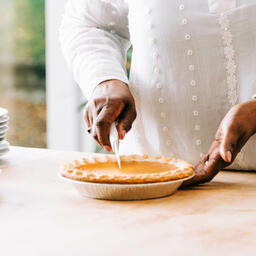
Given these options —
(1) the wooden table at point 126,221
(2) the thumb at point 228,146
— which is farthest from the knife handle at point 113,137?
(2) the thumb at point 228,146

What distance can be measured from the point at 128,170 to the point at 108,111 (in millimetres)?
157

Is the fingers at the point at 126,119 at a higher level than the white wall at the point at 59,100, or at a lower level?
higher

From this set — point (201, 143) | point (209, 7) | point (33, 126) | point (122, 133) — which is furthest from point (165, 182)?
point (33, 126)

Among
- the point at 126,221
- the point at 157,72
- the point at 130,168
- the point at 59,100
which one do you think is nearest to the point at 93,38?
the point at 157,72

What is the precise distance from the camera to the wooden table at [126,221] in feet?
2.28

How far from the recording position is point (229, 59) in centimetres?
120

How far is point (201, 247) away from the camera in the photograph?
69cm

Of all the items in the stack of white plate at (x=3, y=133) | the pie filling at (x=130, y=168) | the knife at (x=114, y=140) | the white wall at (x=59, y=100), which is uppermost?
the knife at (x=114, y=140)

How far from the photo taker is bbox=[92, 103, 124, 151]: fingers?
1.10 metres

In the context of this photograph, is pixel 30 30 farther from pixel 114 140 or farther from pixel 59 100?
pixel 114 140

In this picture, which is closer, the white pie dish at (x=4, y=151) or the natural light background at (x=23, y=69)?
the white pie dish at (x=4, y=151)

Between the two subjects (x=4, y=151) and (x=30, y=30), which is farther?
(x=30, y=30)

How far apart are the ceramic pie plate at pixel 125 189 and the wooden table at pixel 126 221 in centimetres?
2

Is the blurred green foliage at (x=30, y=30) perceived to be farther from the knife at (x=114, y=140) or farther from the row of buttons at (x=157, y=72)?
the knife at (x=114, y=140)
